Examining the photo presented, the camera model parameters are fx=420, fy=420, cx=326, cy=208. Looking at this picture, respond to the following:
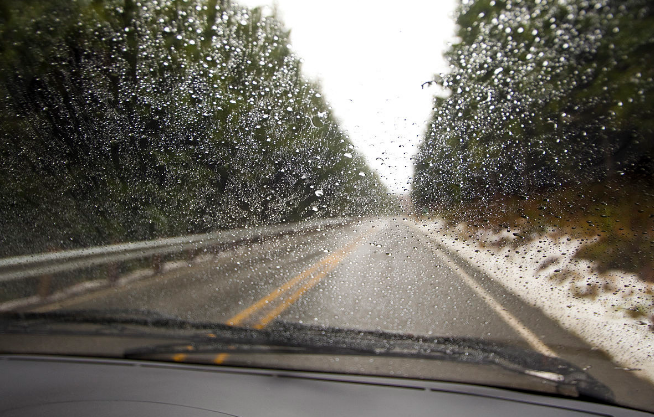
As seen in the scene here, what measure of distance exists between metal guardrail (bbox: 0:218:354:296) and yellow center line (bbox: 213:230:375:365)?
420mm

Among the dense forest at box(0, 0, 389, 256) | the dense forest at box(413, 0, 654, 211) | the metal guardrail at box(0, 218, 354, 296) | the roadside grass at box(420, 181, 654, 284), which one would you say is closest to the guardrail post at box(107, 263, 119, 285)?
the metal guardrail at box(0, 218, 354, 296)

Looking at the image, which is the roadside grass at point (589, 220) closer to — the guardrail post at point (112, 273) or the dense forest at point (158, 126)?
the dense forest at point (158, 126)

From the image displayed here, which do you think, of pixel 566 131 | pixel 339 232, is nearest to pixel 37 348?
pixel 339 232

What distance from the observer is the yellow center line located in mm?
3702

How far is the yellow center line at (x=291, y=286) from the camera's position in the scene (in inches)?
146

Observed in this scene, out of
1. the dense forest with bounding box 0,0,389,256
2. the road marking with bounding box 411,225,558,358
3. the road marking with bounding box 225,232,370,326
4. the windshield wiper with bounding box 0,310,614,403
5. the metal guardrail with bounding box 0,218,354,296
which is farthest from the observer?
the metal guardrail with bounding box 0,218,354,296

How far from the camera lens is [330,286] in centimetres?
479

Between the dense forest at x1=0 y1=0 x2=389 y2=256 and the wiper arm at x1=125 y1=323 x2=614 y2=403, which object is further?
the dense forest at x1=0 y1=0 x2=389 y2=256

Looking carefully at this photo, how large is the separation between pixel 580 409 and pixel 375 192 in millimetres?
3171

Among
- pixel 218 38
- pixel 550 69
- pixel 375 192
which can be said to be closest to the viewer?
pixel 550 69

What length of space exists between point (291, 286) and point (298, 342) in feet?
6.62

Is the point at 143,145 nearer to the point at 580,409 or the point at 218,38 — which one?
the point at 218,38

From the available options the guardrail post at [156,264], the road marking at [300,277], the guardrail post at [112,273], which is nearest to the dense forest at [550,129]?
the road marking at [300,277]

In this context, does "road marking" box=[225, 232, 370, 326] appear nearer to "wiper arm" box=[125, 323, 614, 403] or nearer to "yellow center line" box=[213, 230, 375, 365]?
"yellow center line" box=[213, 230, 375, 365]
